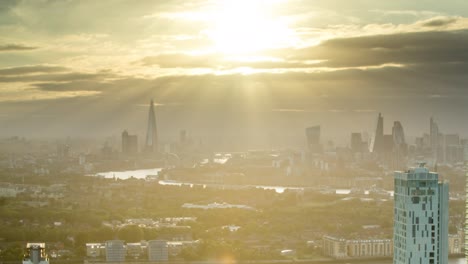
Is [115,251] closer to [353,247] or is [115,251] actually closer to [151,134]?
[353,247]

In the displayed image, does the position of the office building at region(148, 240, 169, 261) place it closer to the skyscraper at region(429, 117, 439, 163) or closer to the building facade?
the building facade

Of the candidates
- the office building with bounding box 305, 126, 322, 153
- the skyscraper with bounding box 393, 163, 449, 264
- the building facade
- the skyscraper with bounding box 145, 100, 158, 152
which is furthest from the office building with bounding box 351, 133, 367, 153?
the skyscraper with bounding box 393, 163, 449, 264

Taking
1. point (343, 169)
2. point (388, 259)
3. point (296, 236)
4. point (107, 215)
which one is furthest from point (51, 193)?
point (343, 169)

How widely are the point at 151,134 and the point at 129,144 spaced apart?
1.21m

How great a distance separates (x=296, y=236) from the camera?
14.5 metres

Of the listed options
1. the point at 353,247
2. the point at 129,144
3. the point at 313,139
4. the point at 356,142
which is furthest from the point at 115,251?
the point at 313,139

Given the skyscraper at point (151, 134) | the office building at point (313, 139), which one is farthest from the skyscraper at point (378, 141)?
the skyscraper at point (151, 134)

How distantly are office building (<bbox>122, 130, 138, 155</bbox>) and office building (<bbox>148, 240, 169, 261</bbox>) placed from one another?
10063 mm

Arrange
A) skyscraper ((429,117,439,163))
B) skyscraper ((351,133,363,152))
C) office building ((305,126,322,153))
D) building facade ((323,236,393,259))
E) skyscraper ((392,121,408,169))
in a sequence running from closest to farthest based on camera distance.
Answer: building facade ((323,236,393,259)) → skyscraper ((429,117,439,163)) → skyscraper ((392,121,408,169)) → skyscraper ((351,133,363,152)) → office building ((305,126,322,153))

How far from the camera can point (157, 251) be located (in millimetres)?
12469

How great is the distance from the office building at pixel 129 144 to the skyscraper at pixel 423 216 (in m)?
17.5

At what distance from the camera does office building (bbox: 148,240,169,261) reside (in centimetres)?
1236

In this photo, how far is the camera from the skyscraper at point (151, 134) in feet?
70.3

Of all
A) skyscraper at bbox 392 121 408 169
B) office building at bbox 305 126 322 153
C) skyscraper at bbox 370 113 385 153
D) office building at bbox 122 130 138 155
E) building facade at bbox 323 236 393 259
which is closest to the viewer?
building facade at bbox 323 236 393 259
